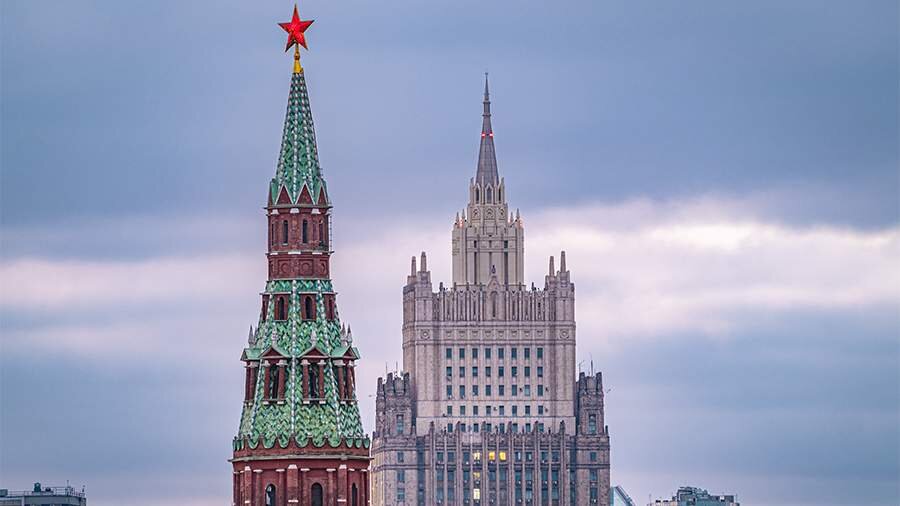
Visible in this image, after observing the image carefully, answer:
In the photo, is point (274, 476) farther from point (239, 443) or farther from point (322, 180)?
point (322, 180)

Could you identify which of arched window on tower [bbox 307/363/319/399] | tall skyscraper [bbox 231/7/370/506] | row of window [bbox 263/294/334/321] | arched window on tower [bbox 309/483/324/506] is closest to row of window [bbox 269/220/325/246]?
tall skyscraper [bbox 231/7/370/506]

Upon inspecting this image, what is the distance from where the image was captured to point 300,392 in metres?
156

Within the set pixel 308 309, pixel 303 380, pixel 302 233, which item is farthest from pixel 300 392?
pixel 302 233

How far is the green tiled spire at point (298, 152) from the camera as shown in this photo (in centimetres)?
15912

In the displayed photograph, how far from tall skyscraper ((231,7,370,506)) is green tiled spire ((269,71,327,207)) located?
1.50m

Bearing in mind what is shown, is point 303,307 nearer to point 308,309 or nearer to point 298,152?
point 308,309

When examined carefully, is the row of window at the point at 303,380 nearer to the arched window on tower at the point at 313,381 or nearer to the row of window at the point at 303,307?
the arched window on tower at the point at 313,381

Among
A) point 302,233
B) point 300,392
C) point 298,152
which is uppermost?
point 298,152

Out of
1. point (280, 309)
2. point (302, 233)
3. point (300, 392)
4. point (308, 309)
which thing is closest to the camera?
point (300, 392)

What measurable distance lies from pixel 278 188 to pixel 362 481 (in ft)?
47.2

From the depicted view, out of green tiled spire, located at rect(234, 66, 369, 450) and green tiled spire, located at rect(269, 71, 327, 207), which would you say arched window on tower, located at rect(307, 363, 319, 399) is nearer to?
green tiled spire, located at rect(234, 66, 369, 450)

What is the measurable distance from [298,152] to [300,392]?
12076mm

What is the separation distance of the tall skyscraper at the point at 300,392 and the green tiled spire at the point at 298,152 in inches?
58.9

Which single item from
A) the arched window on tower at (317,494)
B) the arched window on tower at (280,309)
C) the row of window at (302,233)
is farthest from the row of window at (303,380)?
the row of window at (302,233)
